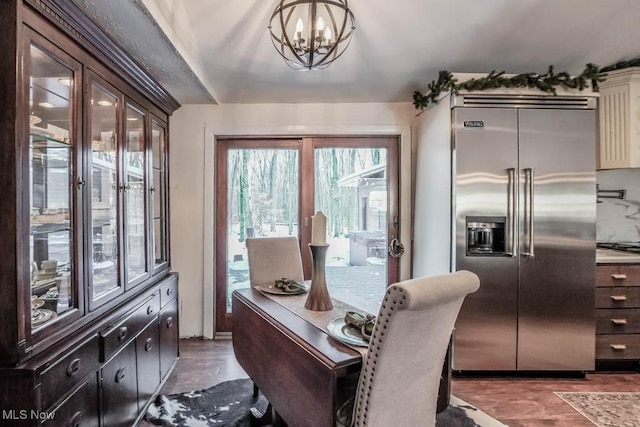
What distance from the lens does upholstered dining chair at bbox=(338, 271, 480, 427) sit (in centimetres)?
112

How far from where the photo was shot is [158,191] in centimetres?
263

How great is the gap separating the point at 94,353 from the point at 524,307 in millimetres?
2811

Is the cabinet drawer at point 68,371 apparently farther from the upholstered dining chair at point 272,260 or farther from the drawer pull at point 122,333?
the upholstered dining chair at point 272,260

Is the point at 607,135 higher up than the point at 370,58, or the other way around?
the point at 370,58

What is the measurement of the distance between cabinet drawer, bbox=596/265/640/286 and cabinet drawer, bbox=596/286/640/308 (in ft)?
0.13

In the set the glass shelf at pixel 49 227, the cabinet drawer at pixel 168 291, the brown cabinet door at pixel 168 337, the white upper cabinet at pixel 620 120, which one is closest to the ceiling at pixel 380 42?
the white upper cabinet at pixel 620 120

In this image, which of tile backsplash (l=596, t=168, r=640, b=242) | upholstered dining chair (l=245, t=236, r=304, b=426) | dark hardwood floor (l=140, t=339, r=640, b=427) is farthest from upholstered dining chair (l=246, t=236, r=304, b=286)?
tile backsplash (l=596, t=168, r=640, b=242)

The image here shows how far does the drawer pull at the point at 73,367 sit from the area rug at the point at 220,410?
854 millimetres

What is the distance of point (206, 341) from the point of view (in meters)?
A: 3.26

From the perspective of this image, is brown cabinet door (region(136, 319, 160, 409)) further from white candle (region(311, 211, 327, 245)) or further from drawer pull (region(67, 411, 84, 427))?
white candle (region(311, 211, 327, 245))

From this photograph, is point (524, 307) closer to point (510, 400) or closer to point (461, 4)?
point (510, 400)

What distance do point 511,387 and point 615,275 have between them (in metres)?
1.19

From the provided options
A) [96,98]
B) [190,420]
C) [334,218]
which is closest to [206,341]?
[190,420]

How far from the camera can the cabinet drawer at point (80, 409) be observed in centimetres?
131
